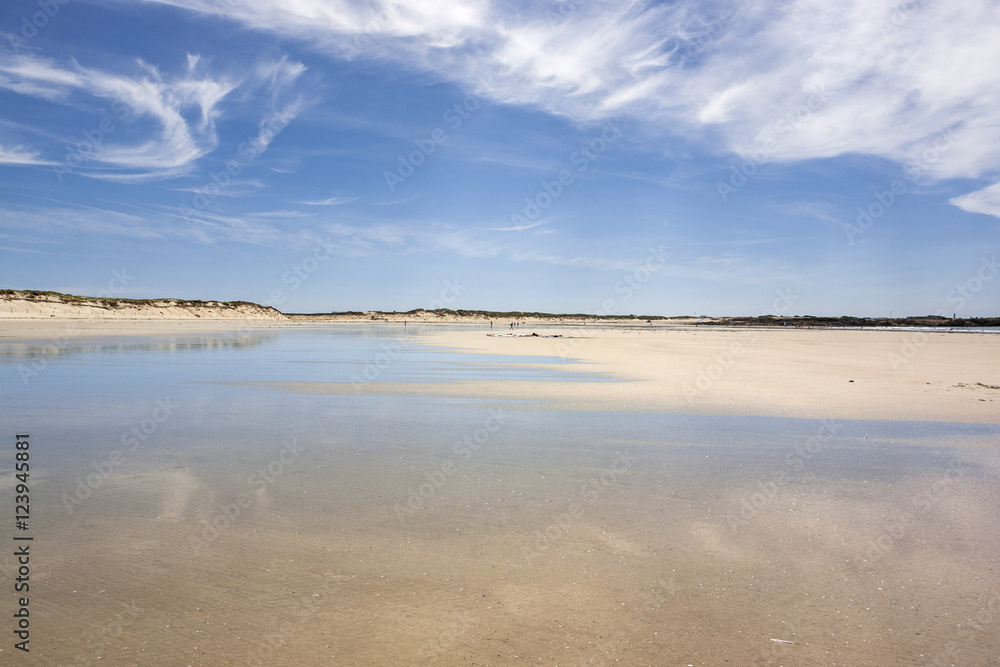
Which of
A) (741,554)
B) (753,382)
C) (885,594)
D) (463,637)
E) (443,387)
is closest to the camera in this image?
(463,637)

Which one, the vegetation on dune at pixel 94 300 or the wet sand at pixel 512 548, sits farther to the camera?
the vegetation on dune at pixel 94 300

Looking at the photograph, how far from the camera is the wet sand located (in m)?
3.55

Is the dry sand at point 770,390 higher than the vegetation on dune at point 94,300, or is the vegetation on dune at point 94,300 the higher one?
the vegetation on dune at point 94,300

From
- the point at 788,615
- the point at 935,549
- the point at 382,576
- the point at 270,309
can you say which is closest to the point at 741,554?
the point at 788,615

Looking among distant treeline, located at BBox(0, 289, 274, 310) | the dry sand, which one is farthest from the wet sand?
distant treeline, located at BBox(0, 289, 274, 310)

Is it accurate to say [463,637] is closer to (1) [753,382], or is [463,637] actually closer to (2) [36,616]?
(2) [36,616]

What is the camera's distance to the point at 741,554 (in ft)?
15.8

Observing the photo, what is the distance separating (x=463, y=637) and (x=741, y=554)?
258 cm

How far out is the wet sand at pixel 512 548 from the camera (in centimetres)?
355

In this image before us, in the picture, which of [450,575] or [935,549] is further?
[935,549]

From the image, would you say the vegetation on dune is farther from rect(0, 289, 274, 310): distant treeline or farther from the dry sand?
the dry sand

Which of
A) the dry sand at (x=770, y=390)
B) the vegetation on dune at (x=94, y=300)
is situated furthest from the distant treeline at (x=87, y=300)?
the dry sand at (x=770, y=390)

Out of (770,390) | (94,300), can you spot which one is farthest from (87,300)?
(770,390)

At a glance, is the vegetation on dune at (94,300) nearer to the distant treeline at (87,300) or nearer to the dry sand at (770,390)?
the distant treeline at (87,300)
